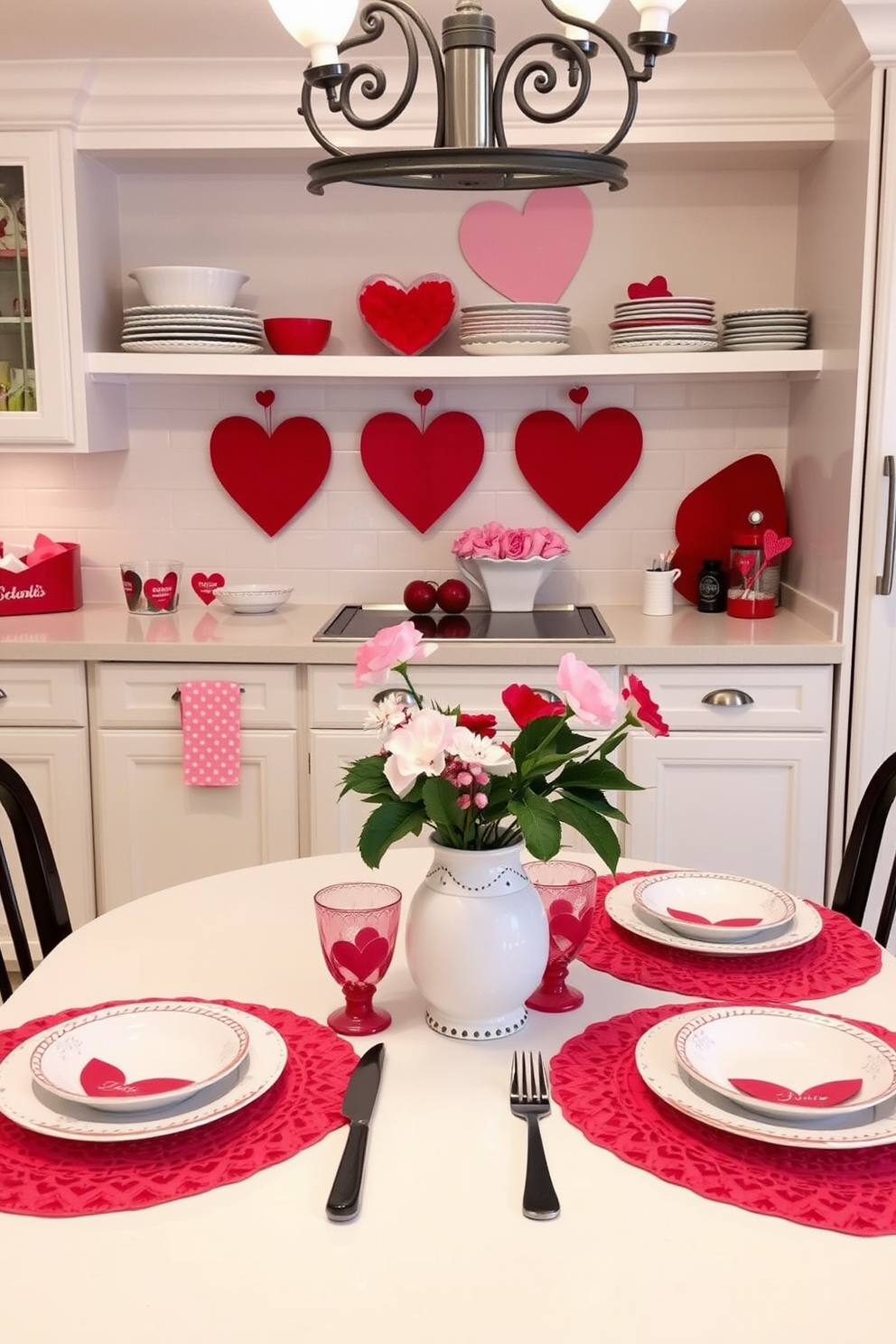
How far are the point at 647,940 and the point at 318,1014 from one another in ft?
1.35

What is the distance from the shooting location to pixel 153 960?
1537mm

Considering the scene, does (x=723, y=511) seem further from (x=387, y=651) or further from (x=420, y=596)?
(x=387, y=651)

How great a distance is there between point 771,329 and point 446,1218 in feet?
8.08

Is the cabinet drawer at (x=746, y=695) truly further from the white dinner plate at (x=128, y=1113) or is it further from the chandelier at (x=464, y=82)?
the white dinner plate at (x=128, y=1113)

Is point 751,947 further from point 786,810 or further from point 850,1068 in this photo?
point 786,810

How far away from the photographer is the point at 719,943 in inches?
61.1

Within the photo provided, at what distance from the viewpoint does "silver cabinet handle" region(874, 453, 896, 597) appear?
2750mm

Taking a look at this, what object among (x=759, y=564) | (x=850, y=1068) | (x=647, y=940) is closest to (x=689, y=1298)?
(x=850, y=1068)

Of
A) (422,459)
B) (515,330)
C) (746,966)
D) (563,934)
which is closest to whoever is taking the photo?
(563,934)

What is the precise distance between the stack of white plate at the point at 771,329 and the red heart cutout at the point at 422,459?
0.70 meters

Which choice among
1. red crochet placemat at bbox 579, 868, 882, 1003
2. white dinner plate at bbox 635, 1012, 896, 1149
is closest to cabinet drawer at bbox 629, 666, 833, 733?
red crochet placemat at bbox 579, 868, 882, 1003

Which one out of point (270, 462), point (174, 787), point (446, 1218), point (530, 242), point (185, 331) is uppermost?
point (530, 242)

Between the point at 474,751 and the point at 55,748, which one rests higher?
the point at 474,751

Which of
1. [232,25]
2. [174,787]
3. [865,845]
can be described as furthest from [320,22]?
[174,787]
